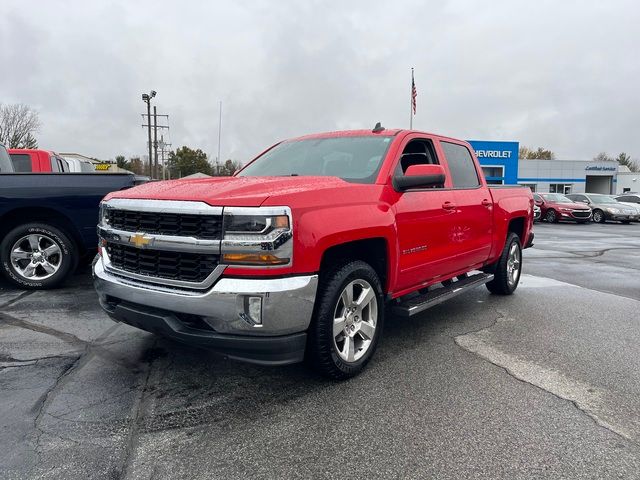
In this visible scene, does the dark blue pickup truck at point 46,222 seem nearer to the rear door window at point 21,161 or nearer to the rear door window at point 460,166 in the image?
the rear door window at point 460,166

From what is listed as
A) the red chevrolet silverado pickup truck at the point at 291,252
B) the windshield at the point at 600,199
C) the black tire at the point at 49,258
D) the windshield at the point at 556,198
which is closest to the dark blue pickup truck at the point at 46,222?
the black tire at the point at 49,258

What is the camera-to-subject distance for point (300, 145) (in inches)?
189

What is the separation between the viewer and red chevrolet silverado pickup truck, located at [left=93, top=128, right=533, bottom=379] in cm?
281

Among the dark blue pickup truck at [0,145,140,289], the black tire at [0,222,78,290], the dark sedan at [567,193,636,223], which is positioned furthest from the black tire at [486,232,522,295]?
the dark sedan at [567,193,636,223]

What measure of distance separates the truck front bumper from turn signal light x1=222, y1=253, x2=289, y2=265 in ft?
0.34

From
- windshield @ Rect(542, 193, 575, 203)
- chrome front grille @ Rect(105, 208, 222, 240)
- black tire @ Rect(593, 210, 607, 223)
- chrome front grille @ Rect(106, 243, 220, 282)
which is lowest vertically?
black tire @ Rect(593, 210, 607, 223)

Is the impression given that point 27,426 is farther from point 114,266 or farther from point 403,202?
point 403,202

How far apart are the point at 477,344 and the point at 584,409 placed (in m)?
1.27

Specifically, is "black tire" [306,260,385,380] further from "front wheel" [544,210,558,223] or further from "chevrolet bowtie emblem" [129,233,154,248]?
"front wheel" [544,210,558,223]

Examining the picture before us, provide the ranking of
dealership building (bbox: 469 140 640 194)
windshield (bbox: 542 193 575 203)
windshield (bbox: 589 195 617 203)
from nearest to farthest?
windshield (bbox: 542 193 575 203), windshield (bbox: 589 195 617 203), dealership building (bbox: 469 140 640 194)

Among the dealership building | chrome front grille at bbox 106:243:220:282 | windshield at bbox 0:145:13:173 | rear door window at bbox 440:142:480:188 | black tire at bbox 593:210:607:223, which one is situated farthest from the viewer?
the dealership building

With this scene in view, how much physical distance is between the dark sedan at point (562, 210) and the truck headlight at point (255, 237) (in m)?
24.1

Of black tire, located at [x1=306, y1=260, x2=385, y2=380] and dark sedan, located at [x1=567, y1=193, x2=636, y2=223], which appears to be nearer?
black tire, located at [x1=306, y1=260, x2=385, y2=380]

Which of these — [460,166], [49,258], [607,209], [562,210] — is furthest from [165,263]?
[607,209]
